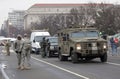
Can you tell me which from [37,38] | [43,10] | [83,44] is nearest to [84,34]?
[83,44]

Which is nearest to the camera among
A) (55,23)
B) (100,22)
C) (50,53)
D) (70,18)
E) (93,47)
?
(93,47)

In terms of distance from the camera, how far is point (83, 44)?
25812 mm

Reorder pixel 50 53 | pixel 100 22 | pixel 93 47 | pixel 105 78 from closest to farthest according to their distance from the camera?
pixel 105 78, pixel 93 47, pixel 50 53, pixel 100 22

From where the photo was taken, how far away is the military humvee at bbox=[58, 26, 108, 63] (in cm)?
2583

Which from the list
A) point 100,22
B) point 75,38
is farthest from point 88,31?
point 100,22

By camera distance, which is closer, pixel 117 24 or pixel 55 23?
pixel 117 24

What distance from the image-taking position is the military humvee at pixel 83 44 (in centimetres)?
2583

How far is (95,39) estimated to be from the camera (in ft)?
85.9

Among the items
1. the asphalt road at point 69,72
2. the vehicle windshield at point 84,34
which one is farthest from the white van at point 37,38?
the asphalt road at point 69,72

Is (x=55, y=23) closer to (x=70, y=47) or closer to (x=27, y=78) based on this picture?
(x=70, y=47)

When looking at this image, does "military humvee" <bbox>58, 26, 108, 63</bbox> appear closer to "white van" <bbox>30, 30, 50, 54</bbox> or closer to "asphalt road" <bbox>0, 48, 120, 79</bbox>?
"asphalt road" <bbox>0, 48, 120, 79</bbox>

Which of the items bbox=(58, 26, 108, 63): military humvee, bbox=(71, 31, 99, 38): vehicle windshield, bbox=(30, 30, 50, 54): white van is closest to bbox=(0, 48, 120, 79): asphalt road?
bbox=(58, 26, 108, 63): military humvee

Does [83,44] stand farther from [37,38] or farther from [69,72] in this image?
[37,38]

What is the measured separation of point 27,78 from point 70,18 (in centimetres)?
7800
